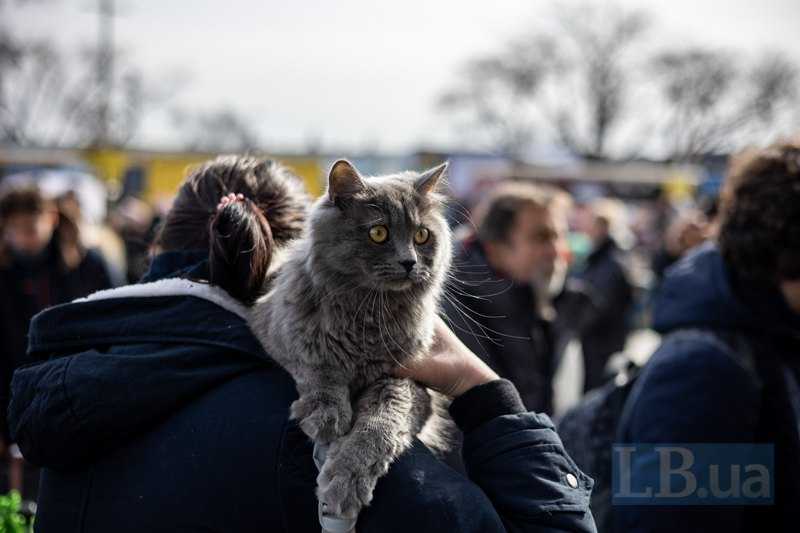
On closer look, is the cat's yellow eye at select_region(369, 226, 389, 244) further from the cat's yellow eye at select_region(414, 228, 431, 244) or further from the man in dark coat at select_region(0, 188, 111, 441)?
the man in dark coat at select_region(0, 188, 111, 441)

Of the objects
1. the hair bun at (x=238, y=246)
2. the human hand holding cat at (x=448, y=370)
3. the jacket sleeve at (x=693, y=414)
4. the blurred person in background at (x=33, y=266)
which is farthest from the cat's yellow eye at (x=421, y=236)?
the blurred person in background at (x=33, y=266)

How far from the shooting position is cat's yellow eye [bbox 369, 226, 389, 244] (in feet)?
6.59

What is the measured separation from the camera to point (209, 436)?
155 centimetres

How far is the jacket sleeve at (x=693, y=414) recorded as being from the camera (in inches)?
86.0

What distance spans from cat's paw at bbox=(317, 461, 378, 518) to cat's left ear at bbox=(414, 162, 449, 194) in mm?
885

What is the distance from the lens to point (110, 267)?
5.70 meters

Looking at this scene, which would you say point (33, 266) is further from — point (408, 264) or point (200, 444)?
point (200, 444)

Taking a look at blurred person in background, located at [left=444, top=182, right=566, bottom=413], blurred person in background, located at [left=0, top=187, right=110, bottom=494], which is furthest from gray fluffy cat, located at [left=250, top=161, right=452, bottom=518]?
blurred person in background, located at [left=0, top=187, right=110, bottom=494]

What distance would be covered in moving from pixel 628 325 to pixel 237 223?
6.35 meters

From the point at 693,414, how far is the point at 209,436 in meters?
1.46

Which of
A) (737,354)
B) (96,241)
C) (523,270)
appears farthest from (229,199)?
(96,241)

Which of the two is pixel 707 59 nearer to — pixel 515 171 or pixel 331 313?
pixel 515 171

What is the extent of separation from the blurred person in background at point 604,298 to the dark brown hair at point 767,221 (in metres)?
3.87

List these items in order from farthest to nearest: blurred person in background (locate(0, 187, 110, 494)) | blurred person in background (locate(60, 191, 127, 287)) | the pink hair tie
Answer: blurred person in background (locate(60, 191, 127, 287)), blurred person in background (locate(0, 187, 110, 494)), the pink hair tie
